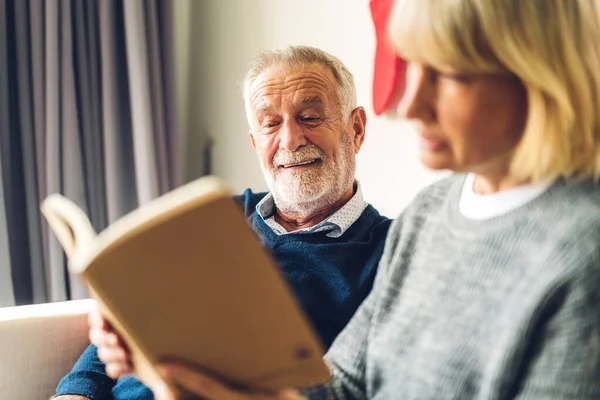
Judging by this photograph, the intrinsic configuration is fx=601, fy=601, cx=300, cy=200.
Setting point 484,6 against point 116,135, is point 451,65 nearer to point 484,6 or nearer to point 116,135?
point 484,6

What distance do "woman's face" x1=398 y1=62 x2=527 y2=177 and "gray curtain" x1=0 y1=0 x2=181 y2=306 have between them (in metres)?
1.69

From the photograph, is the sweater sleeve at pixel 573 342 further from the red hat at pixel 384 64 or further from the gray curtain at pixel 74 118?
the gray curtain at pixel 74 118

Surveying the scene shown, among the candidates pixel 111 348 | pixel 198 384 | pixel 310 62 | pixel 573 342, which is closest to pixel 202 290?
pixel 198 384

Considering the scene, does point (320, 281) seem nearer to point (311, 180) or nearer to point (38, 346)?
point (311, 180)

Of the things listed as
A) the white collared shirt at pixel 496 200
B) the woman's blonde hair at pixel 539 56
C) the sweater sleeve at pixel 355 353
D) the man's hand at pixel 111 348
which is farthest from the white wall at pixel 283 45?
the man's hand at pixel 111 348

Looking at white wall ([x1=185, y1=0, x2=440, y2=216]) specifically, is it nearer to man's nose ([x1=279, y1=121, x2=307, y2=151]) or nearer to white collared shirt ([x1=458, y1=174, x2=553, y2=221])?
man's nose ([x1=279, y1=121, x2=307, y2=151])

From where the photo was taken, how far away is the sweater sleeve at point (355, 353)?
0.90 metres

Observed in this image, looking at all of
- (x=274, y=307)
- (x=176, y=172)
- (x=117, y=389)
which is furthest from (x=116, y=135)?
(x=274, y=307)

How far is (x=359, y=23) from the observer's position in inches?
65.5

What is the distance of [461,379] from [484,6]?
1.37 feet

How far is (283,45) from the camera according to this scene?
201 centimetres

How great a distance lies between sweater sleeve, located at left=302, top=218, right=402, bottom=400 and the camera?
905 millimetres

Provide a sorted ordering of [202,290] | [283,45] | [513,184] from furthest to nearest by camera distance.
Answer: [283,45] < [513,184] < [202,290]

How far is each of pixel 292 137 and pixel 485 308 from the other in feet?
2.73
